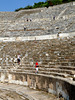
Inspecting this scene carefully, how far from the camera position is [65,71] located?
9.07 meters

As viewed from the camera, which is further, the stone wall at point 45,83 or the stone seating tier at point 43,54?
the stone seating tier at point 43,54

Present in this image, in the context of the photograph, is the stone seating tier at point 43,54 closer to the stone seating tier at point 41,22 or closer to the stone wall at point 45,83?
the stone wall at point 45,83

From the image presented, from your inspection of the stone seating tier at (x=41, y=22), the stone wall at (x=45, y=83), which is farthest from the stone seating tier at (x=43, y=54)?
the stone seating tier at (x=41, y=22)

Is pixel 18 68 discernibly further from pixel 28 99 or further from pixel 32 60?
pixel 28 99

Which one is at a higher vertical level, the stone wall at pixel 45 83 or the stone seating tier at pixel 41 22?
the stone seating tier at pixel 41 22

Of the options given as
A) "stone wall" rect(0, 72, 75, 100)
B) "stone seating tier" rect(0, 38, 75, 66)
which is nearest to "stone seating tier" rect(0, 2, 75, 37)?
"stone seating tier" rect(0, 38, 75, 66)

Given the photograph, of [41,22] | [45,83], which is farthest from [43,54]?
[41,22]

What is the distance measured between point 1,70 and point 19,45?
5.62 metres

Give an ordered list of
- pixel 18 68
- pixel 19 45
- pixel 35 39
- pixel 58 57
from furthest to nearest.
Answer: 1. pixel 35 39
2. pixel 19 45
3. pixel 18 68
4. pixel 58 57

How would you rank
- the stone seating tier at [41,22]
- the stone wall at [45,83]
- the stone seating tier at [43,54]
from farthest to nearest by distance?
1. the stone seating tier at [41,22]
2. the stone seating tier at [43,54]
3. the stone wall at [45,83]

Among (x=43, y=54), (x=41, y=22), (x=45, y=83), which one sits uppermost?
(x=41, y=22)

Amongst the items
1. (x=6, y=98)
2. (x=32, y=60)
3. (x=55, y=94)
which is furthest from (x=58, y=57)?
(x=6, y=98)

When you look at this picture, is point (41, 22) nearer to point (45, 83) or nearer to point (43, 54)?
point (43, 54)

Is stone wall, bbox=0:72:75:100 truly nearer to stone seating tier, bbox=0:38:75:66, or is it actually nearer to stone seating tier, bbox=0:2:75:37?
stone seating tier, bbox=0:38:75:66
